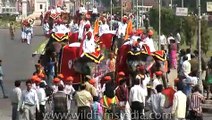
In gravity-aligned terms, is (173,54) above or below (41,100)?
above

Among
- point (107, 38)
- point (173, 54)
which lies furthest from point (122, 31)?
point (173, 54)

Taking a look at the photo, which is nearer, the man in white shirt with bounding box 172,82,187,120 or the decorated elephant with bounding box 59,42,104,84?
the man in white shirt with bounding box 172,82,187,120

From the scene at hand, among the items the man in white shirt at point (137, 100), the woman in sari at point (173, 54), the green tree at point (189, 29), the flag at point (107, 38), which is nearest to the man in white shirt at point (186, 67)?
the flag at point (107, 38)

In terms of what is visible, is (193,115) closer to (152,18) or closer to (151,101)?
(151,101)

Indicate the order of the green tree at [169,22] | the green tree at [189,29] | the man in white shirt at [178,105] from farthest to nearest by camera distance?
the green tree at [169,22] → the green tree at [189,29] → the man in white shirt at [178,105]

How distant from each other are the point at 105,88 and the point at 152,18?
133ft

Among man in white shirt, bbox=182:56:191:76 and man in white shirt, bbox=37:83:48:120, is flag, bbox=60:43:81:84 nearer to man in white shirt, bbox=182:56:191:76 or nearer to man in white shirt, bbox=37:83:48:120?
man in white shirt, bbox=182:56:191:76

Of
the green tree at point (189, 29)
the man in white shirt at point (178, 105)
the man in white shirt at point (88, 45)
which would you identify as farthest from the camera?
the green tree at point (189, 29)

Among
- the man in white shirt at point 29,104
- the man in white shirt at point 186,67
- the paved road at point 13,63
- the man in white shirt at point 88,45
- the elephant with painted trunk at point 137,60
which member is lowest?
the paved road at point 13,63

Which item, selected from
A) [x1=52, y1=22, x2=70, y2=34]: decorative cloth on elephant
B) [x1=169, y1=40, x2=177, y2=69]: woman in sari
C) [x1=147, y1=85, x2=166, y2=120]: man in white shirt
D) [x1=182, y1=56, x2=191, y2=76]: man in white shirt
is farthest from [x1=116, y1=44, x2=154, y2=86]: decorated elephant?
[x1=169, y1=40, x2=177, y2=69]: woman in sari

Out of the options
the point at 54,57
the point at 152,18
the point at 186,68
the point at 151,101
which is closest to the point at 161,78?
the point at 186,68

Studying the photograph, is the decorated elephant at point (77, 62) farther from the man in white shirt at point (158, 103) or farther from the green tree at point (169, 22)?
the green tree at point (169, 22)

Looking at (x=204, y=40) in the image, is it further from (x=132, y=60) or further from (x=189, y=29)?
(x=132, y=60)

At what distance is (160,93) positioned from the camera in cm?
1934
